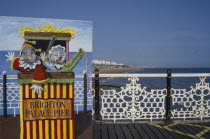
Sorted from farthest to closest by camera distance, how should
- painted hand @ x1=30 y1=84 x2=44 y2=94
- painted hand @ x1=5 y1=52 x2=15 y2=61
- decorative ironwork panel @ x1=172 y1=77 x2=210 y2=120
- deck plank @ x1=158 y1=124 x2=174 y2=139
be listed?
decorative ironwork panel @ x1=172 y1=77 x2=210 y2=120 < deck plank @ x1=158 y1=124 x2=174 y2=139 < painted hand @ x1=30 y1=84 x2=44 y2=94 < painted hand @ x1=5 y1=52 x2=15 y2=61

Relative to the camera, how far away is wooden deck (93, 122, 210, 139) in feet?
11.1

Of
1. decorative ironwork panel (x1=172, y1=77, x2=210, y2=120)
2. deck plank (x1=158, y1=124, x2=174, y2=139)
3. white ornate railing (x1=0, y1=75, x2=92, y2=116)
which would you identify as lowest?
deck plank (x1=158, y1=124, x2=174, y2=139)

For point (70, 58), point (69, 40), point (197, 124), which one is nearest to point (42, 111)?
point (70, 58)

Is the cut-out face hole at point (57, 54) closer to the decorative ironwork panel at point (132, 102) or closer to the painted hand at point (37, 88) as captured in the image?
the painted hand at point (37, 88)

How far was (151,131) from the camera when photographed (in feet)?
12.0

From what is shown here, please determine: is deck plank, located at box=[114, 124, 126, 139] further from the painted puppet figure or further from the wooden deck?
the painted puppet figure

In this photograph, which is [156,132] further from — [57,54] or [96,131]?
[57,54]

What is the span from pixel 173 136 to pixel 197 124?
110 cm

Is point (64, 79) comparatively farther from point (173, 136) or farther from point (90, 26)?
point (173, 136)

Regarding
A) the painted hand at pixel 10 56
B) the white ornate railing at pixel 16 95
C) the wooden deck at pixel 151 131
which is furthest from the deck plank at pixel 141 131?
the painted hand at pixel 10 56

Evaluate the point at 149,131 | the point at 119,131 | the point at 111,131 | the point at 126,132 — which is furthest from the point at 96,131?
the point at 149,131

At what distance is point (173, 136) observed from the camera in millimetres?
3395

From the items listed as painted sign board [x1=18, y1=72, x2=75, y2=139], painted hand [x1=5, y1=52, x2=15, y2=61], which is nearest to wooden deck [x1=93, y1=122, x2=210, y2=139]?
painted sign board [x1=18, y1=72, x2=75, y2=139]

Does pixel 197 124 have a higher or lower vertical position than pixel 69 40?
lower
